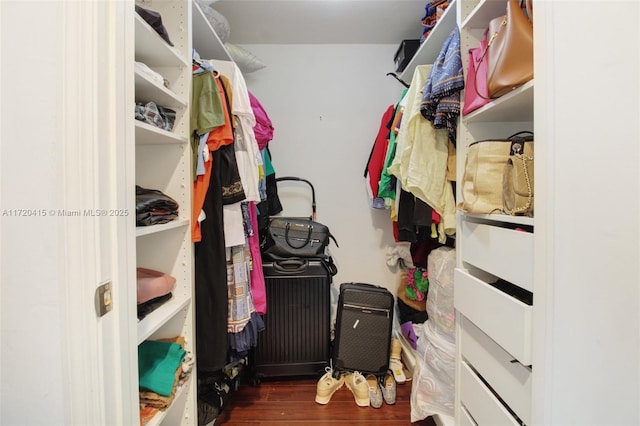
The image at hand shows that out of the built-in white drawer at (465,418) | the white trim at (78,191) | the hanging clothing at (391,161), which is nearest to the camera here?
the white trim at (78,191)

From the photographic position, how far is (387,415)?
128 centimetres

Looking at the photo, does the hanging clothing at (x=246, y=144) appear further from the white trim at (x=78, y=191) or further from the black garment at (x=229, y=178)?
the white trim at (x=78, y=191)

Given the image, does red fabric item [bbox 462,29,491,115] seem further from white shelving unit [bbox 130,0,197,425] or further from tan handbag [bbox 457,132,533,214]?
white shelving unit [bbox 130,0,197,425]

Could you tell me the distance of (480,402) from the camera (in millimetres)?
856

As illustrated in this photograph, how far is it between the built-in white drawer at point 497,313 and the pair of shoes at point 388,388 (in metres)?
0.74

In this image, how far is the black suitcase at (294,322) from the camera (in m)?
1.48

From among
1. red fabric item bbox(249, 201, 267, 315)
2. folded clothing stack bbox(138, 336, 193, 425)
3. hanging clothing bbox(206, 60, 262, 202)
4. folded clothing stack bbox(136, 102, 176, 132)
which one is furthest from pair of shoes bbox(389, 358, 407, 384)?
folded clothing stack bbox(136, 102, 176, 132)

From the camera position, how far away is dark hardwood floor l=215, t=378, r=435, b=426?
124 centimetres

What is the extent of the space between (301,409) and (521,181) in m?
1.47

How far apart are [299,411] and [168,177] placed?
4.41ft

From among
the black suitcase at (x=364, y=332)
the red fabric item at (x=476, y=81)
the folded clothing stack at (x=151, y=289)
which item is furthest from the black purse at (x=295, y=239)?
the red fabric item at (x=476, y=81)

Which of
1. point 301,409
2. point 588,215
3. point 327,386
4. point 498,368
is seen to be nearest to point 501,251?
point 588,215

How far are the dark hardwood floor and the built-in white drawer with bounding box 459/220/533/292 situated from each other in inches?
37.1

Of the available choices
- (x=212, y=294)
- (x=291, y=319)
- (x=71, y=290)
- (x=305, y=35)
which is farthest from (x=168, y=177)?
(x=305, y=35)
